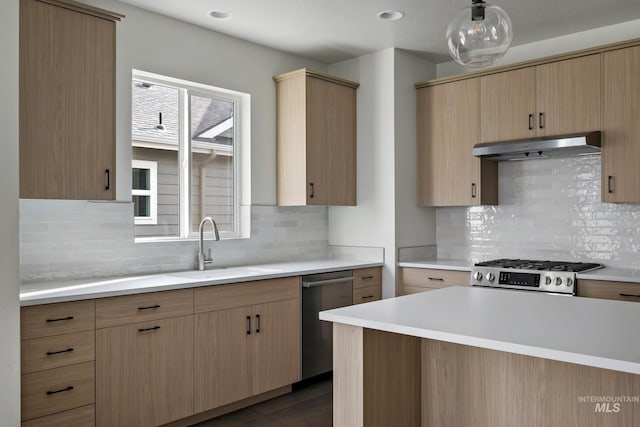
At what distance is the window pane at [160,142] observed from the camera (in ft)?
12.5

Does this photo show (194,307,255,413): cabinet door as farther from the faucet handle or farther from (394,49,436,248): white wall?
(394,49,436,248): white wall

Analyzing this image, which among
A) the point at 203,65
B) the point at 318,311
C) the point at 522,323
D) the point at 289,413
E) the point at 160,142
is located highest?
the point at 203,65

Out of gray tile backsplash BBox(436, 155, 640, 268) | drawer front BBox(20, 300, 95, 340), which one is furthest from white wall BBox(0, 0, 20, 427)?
gray tile backsplash BBox(436, 155, 640, 268)

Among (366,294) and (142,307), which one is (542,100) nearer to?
(366,294)

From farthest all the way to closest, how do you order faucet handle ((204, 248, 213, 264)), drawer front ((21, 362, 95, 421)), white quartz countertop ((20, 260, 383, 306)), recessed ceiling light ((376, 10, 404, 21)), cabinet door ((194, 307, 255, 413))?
faucet handle ((204, 248, 213, 264)), recessed ceiling light ((376, 10, 404, 21)), cabinet door ((194, 307, 255, 413)), white quartz countertop ((20, 260, 383, 306)), drawer front ((21, 362, 95, 421))

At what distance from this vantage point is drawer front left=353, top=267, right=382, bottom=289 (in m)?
4.49

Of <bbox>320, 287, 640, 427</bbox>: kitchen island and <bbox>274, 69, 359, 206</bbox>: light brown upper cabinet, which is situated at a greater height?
<bbox>274, 69, 359, 206</bbox>: light brown upper cabinet

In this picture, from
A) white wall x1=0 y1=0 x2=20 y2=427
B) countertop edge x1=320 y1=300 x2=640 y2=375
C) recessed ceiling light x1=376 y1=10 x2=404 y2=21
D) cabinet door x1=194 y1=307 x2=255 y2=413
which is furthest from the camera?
recessed ceiling light x1=376 y1=10 x2=404 y2=21

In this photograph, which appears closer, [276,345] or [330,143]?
[276,345]

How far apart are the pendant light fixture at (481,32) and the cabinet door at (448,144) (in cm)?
266

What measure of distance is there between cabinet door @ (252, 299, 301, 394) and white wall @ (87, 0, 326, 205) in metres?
1.09

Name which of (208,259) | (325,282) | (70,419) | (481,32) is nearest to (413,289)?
(325,282)

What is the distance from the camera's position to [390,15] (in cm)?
393

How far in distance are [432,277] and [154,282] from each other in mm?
2310
